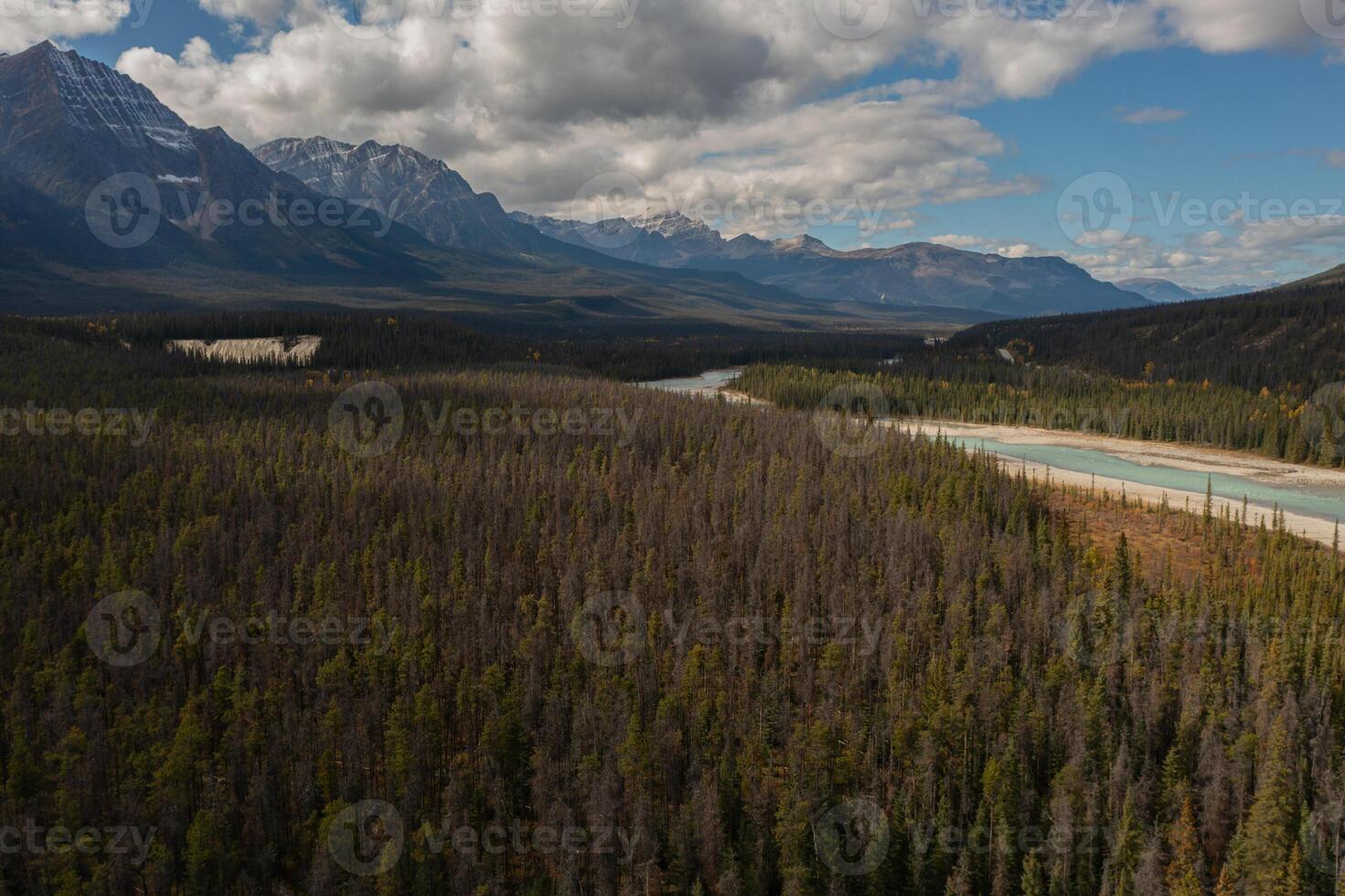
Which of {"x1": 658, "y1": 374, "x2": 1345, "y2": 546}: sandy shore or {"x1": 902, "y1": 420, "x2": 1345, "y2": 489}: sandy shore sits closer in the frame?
{"x1": 658, "y1": 374, "x2": 1345, "y2": 546}: sandy shore

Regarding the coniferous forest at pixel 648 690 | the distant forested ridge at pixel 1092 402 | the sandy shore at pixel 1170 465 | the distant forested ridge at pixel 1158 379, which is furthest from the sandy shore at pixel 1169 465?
the coniferous forest at pixel 648 690

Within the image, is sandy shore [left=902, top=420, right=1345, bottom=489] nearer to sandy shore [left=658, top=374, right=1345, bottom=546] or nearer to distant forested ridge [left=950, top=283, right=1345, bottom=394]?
sandy shore [left=658, top=374, right=1345, bottom=546]

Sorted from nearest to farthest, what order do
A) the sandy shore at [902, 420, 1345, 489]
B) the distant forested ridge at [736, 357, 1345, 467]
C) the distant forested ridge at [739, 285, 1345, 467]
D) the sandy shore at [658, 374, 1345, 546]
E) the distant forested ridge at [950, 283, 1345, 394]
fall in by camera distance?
the sandy shore at [658, 374, 1345, 546], the sandy shore at [902, 420, 1345, 489], the distant forested ridge at [736, 357, 1345, 467], the distant forested ridge at [739, 285, 1345, 467], the distant forested ridge at [950, 283, 1345, 394]

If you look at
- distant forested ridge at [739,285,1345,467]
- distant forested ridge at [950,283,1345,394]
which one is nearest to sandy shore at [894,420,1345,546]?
distant forested ridge at [739,285,1345,467]

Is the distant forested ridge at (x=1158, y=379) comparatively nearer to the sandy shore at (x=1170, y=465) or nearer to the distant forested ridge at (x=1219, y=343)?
the distant forested ridge at (x=1219, y=343)

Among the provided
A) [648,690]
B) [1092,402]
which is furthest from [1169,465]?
[648,690]

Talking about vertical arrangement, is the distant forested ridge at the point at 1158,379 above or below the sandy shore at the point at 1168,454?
above

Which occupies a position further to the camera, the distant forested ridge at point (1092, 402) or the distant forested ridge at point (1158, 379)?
the distant forested ridge at point (1158, 379)

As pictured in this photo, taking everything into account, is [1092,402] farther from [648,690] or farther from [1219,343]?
[648,690]

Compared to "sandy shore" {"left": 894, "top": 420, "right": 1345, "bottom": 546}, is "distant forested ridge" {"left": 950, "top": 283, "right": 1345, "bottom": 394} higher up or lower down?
higher up
